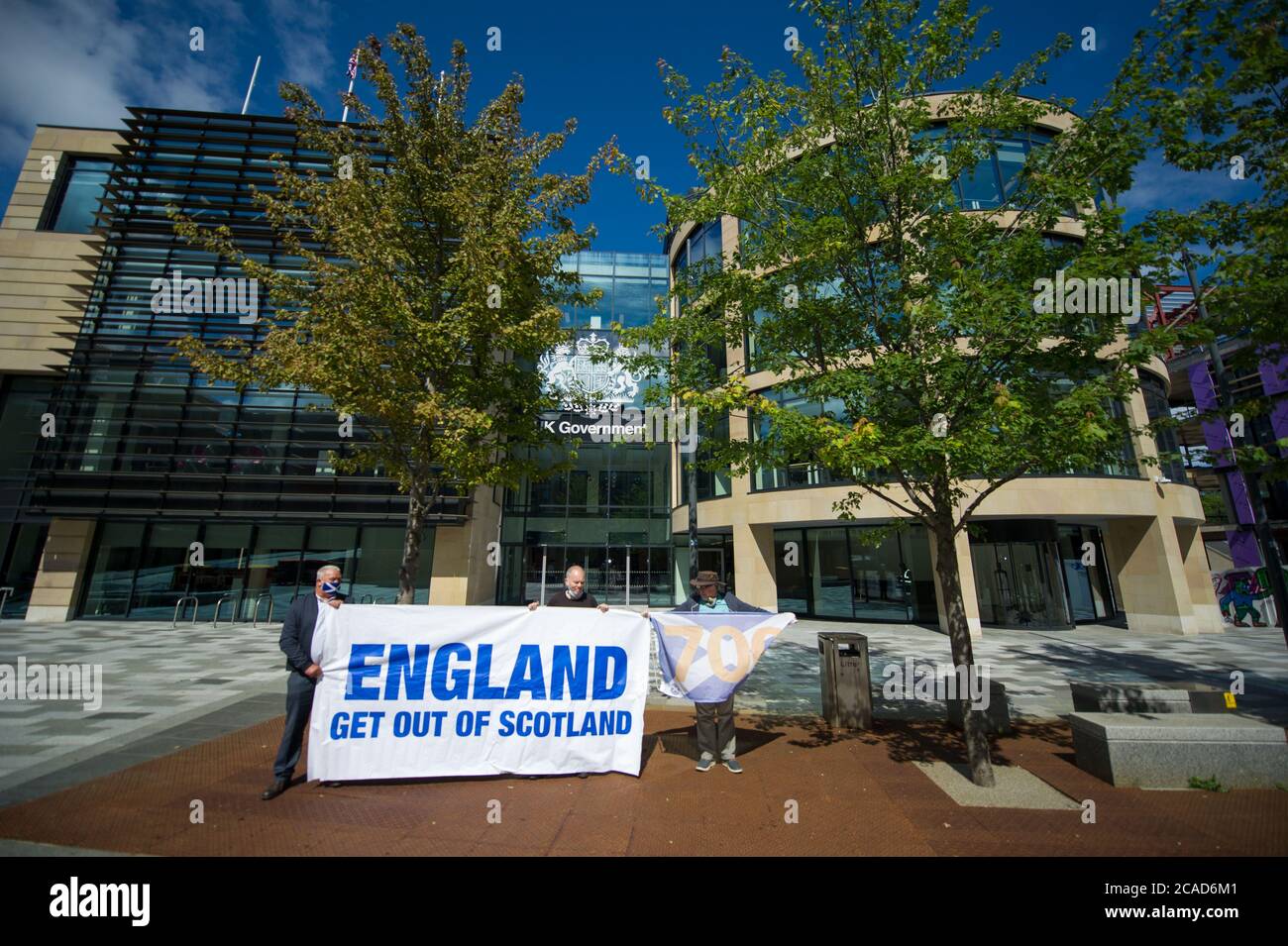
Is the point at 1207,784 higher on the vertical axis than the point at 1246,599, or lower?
lower

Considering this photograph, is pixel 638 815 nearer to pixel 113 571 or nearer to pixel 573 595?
pixel 573 595

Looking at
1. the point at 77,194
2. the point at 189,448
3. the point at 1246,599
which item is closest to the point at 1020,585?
the point at 1246,599

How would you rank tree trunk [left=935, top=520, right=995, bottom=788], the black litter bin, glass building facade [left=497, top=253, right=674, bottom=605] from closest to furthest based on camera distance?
tree trunk [left=935, top=520, right=995, bottom=788], the black litter bin, glass building facade [left=497, top=253, right=674, bottom=605]

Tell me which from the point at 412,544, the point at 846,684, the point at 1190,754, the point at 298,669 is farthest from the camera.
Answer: the point at 412,544

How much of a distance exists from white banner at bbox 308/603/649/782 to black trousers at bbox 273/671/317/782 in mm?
116

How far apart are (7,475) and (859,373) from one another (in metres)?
27.9

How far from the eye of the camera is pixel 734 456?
6.64 meters

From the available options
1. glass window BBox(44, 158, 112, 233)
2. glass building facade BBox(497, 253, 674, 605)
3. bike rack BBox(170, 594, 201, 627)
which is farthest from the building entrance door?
glass window BBox(44, 158, 112, 233)

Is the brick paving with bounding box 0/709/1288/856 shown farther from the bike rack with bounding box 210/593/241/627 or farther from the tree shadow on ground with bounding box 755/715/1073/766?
the bike rack with bounding box 210/593/241/627

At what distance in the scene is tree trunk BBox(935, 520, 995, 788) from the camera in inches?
206

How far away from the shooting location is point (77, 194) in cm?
2006

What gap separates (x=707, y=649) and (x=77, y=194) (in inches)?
1205
